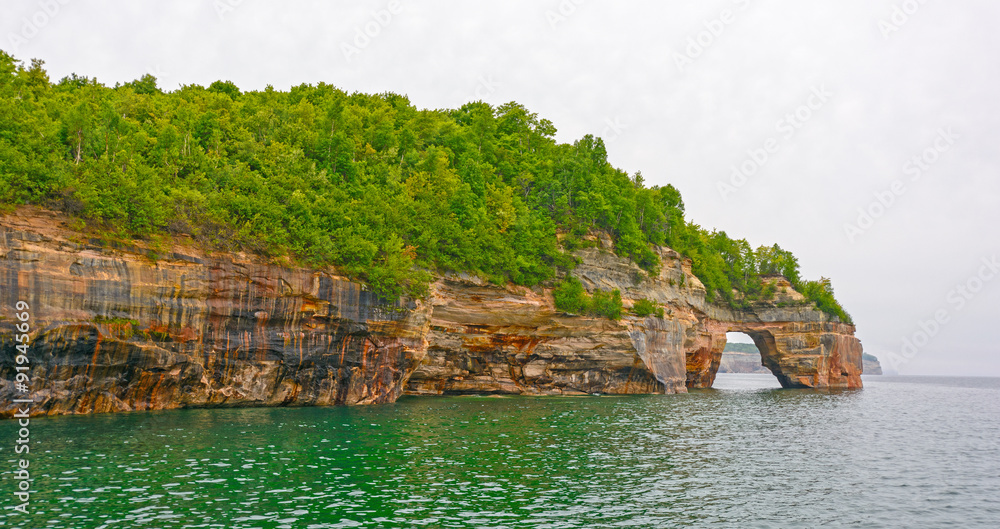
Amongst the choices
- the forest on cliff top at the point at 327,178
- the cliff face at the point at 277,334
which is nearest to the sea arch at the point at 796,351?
the forest on cliff top at the point at 327,178

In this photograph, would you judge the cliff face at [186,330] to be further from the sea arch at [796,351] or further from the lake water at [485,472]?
the sea arch at [796,351]

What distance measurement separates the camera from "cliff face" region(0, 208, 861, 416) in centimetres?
3528

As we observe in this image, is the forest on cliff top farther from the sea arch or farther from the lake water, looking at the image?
the lake water

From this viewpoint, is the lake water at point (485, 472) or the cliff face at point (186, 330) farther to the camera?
the cliff face at point (186, 330)

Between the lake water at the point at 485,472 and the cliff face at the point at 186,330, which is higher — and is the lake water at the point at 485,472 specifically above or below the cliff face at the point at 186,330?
below

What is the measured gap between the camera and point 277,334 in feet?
146

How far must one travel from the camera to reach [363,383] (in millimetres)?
49750

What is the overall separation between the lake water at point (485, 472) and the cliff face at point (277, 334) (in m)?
2.90

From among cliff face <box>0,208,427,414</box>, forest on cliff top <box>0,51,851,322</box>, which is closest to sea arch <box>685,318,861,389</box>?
forest on cliff top <box>0,51,851,322</box>

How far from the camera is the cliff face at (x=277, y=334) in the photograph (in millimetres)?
35281

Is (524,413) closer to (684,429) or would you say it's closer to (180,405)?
(684,429)

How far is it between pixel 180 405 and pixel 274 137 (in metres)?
26.6

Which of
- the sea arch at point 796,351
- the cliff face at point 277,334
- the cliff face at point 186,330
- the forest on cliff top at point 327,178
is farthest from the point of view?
the sea arch at point 796,351

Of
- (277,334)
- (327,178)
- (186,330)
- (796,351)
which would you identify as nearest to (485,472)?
(277,334)
